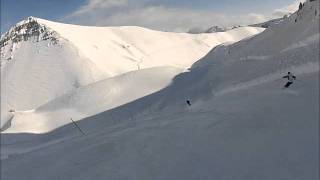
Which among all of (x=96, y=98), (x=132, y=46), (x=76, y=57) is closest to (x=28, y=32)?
(x=132, y=46)

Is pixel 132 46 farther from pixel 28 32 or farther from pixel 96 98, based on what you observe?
pixel 96 98

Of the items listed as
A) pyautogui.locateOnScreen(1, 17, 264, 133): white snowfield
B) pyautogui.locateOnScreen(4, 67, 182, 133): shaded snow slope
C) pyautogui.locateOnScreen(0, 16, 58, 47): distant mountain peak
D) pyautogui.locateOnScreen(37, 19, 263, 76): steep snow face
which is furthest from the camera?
pyautogui.locateOnScreen(0, 16, 58, 47): distant mountain peak

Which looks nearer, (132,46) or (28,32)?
(132,46)

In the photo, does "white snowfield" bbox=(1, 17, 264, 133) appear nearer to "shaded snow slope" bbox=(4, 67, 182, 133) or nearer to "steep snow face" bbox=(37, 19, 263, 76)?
"steep snow face" bbox=(37, 19, 263, 76)

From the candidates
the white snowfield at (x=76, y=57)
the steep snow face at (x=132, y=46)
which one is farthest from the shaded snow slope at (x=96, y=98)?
the steep snow face at (x=132, y=46)

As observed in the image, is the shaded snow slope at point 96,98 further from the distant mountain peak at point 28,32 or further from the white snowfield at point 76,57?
the distant mountain peak at point 28,32

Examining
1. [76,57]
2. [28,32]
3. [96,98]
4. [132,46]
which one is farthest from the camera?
[28,32]

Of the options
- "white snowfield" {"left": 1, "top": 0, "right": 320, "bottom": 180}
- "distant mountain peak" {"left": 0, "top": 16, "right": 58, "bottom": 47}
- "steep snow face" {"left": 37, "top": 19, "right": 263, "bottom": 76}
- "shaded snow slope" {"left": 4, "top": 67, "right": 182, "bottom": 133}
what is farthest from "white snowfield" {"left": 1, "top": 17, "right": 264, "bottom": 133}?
"white snowfield" {"left": 1, "top": 0, "right": 320, "bottom": 180}

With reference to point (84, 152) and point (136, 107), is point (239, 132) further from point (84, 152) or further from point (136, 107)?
point (136, 107)

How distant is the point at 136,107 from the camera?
22.3 meters

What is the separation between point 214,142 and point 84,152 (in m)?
2.44

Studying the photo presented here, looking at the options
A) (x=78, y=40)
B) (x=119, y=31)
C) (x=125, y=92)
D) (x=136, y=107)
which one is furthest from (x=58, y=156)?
(x=119, y=31)

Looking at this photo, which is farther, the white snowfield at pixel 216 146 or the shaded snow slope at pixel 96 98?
the shaded snow slope at pixel 96 98

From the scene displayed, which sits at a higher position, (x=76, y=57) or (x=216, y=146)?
(x=216, y=146)
